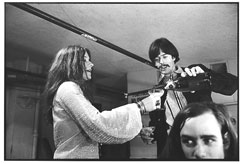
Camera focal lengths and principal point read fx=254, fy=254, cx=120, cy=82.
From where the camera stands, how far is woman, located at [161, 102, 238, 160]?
924 millimetres

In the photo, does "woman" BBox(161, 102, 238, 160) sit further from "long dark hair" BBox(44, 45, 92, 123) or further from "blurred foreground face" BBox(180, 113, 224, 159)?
"long dark hair" BBox(44, 45, 92, 123)

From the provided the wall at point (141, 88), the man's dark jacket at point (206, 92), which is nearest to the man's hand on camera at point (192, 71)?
the man's dark jacket at point (206, 92)

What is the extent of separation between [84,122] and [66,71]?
0.78 ft

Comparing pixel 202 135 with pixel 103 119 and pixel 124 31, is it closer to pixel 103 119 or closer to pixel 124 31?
pixel 103 119

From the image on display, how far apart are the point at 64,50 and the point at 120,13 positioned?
0.29 metres

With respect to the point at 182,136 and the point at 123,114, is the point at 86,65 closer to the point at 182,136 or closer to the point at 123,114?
the point at 123,114

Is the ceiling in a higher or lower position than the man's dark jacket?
higher

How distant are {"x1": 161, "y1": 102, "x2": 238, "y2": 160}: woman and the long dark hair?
14.9 inches

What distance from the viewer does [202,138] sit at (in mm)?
925

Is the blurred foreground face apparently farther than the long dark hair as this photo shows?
No

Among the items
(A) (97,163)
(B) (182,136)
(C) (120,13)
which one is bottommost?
(A) (97,163)

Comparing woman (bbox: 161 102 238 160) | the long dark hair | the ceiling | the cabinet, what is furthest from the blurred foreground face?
the cabinet

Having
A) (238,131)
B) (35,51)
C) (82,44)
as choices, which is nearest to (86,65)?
(82,44)

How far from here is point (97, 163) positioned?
1.01m
